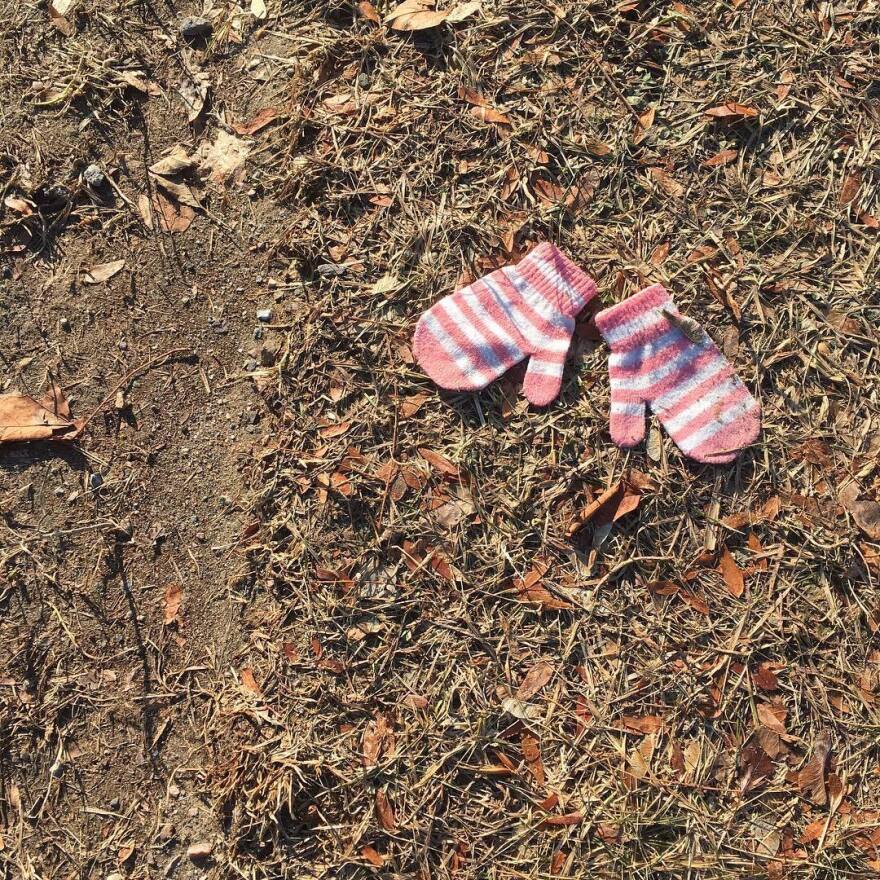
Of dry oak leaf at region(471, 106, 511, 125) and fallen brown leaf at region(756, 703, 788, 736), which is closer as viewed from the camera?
fallen brown leaf at region(756, 703, 788, 736)

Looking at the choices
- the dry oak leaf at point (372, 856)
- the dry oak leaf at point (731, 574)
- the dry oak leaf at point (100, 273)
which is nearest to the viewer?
the dry oak leaf at point (372, 856)

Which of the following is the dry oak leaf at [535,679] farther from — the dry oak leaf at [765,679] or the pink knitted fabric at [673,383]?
the pink knitted fabric at [673,383]

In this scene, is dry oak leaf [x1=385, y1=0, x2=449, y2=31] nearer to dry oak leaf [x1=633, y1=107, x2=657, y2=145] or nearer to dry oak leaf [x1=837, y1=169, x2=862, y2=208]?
dry oak leaf [x1=633, y1=107, x2=657, y2=145]

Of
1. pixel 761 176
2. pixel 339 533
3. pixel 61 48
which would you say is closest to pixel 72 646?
pixel 339 533

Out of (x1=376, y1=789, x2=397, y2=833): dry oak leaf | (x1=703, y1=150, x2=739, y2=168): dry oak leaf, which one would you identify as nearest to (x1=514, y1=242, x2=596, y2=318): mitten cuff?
(x1=703, y1=150, x2=739, y2=168): dry oak leaf

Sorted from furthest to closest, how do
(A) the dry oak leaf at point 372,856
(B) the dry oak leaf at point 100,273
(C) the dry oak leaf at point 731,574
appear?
(B) the dry oak leaf at point 100,273
(C) the dry oak leaf at point 731,574
(A) the dry oak leaf at point 372,856

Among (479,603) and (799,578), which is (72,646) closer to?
(479,603)

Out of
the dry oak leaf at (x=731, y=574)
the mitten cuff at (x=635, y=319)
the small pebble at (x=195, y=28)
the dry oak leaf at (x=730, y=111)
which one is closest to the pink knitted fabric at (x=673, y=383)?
the mitten cuff at (x=635, y=319)
